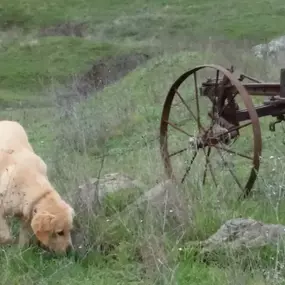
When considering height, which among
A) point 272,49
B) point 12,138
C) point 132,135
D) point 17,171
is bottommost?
point 132,135

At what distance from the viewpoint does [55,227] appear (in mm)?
6176

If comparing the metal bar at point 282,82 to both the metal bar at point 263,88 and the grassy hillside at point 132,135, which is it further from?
the grassy hillside at point 132,135

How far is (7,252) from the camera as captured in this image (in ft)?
20.7

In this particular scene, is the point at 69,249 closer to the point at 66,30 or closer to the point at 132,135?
the point at 132,135

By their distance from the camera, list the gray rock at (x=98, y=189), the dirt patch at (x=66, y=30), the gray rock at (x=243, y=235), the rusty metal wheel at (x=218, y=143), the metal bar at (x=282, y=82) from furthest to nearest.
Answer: the dirt patch at (x=66, y=30) < the metal bar at (x=282, y=82) < the rusty metal wheel at (x=218, y=143) < the gray rock at (x=98, y=189) < the gray rock at (x=243, y=235)

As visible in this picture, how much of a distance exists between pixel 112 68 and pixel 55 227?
80.5 feet

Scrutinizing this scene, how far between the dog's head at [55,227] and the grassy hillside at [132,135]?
11cm

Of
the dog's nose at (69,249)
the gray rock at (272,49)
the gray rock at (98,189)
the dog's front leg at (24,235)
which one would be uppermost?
the gray rock at (98,189)

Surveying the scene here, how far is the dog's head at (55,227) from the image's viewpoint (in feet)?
20.3

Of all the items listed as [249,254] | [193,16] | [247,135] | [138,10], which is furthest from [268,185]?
[138,10]

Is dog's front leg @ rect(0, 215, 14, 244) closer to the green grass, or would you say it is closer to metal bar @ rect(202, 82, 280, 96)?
metal bar @ rect(202, 82, 280, 96)

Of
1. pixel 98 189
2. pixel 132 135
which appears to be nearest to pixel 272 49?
pixel 132 135

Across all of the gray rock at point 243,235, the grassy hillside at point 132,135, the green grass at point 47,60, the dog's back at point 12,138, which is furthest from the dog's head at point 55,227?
the green grass at point 47,60

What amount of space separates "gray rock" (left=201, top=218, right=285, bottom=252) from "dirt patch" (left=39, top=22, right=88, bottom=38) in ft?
122
